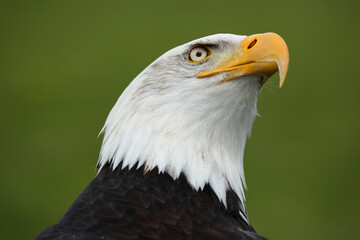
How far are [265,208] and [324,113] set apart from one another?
1.95 metres

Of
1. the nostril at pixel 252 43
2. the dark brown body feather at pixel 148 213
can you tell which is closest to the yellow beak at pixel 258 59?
the nostril at pixel 252 43

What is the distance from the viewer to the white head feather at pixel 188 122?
242cm

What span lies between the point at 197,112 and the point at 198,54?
9.6 inches

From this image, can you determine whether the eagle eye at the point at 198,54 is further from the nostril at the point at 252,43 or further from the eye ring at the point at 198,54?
the nostril at the point at 252,43

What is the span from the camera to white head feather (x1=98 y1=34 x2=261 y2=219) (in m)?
2.42

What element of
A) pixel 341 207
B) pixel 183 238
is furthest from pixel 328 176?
pixel 183 238

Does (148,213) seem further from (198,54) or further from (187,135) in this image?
(198,54)

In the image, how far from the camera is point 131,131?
2469mm

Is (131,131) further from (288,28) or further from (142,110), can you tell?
(288,28)

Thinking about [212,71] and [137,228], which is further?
[212,71]

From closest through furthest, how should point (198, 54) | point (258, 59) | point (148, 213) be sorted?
point (148, 213)
point (258, 59)
point (198, 54)

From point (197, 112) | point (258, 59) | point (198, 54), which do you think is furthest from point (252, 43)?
point (197, 112)

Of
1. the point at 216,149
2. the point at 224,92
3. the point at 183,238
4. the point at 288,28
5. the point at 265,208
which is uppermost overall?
the point at 288,28

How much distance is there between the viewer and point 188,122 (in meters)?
2.45
